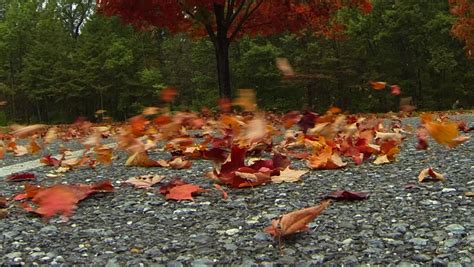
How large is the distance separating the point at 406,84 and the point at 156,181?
32.9 meters

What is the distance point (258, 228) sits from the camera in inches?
52.1

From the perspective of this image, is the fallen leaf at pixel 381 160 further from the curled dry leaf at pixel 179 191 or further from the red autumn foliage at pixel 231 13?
the red autumn foliage at pixel 231 13

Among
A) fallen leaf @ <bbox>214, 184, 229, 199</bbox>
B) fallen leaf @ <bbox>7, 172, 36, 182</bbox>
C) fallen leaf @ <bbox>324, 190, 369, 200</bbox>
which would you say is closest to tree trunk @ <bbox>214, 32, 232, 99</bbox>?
fallen leaf @ <bbox>7, 172, 36, 182</bbox>

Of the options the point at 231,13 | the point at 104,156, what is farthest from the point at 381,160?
the point at 231,13

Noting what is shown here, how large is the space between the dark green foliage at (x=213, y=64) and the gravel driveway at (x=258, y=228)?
27.7 meters

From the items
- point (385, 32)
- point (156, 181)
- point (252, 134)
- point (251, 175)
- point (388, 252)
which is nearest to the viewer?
point (388, 252)

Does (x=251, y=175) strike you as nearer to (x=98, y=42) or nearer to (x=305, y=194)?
(x=305, y=194)

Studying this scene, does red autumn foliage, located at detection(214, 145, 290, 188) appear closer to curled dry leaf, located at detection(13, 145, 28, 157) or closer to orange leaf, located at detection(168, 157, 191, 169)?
orange leaf, located at detection(168, 157, 191, 169)

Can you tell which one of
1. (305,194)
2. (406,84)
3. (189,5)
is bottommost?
(406,84)

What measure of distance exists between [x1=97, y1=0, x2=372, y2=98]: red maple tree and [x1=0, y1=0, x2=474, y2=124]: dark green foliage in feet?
61.1

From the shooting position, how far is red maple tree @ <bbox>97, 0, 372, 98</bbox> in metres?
9.08

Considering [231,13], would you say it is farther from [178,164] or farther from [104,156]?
[178,164]

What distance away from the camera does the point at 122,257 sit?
3.81 ft

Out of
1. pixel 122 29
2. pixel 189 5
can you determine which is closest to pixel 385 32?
pixel 122 29
